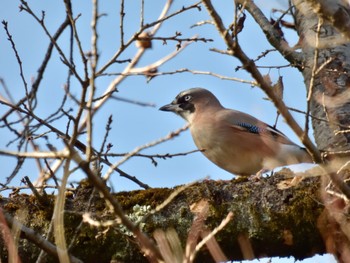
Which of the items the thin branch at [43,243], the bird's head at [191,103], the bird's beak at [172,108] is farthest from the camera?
the bird's beak at [172,108]

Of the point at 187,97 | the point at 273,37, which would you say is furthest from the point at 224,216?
the point at 187,97

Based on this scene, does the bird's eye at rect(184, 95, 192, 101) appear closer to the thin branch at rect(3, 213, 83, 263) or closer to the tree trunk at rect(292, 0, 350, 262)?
the tree trunk at rect(292, 0, 350, 262)

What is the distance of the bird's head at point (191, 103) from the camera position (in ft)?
31.1

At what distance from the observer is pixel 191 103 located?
379 inches

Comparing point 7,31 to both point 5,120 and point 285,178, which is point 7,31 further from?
point 285,178

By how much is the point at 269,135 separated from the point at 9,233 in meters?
4.48

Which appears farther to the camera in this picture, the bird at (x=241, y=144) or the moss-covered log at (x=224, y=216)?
the bird at (x=241, y=144)

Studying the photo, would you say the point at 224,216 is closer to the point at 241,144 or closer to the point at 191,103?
the point at 241,144

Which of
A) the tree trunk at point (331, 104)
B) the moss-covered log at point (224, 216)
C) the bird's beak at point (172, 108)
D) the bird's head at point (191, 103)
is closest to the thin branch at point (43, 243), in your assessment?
the moss-covered log at point (224, 216)

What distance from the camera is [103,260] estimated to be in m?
5.44

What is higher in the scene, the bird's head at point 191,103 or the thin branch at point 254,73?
the bird's head at point 191,103

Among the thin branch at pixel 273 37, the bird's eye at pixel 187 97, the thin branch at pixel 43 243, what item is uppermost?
the bird's eye at pixel 187 97

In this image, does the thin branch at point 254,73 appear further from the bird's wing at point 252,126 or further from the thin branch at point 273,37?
the bird's wing at point 252,126

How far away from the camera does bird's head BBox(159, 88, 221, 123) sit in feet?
31.1
